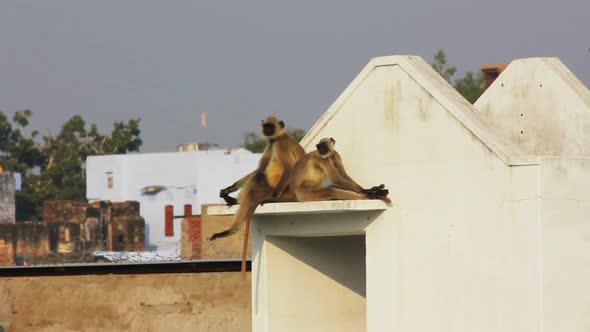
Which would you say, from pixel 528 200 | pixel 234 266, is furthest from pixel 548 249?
pixel 234 266

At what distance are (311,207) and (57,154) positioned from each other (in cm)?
6465

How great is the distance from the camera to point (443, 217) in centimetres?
892

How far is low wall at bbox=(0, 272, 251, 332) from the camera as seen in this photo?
12383 mm

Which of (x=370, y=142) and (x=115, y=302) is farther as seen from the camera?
(x=115, y=302)

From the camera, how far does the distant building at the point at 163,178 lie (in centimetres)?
5794

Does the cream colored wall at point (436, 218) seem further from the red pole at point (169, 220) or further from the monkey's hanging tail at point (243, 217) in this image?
the red pole at point (169, 220)

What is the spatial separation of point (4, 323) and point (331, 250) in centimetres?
368

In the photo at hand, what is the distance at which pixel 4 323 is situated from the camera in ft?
41.3

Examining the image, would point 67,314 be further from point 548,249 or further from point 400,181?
point 548,249

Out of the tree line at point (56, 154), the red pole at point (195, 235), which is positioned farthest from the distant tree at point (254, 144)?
the red pole at point (195, 235)

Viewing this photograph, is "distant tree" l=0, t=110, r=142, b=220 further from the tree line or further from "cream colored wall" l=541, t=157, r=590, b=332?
"cream colored wall" l=541, t=157, r=590, b=332

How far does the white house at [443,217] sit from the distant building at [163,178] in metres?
46.0

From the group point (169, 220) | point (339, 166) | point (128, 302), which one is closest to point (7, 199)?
point (169, 220)

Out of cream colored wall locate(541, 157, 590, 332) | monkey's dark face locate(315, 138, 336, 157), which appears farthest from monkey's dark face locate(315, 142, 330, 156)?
cream colored wall locate(541, 157, 590, 332)
